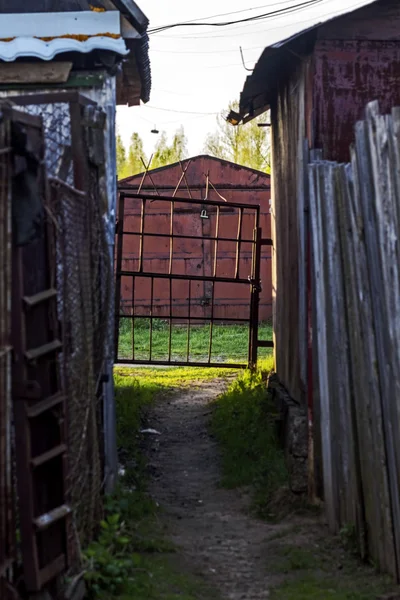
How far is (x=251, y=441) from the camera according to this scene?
25.2 ft

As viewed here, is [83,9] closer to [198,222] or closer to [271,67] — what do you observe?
[271,67]

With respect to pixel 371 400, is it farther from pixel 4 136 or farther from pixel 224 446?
pixel 224 446

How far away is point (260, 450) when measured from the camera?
7395 mm

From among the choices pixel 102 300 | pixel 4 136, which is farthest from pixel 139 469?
pixel 4 136

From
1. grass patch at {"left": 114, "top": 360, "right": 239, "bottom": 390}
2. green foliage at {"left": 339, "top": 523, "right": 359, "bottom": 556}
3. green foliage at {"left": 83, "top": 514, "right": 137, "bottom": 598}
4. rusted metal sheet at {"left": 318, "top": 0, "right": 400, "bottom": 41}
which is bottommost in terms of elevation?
grass patch at {"left": 114, "top": 360, "right": 239, "bottom": 390}

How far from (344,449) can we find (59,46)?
348 centimetres

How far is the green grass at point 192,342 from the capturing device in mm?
14258

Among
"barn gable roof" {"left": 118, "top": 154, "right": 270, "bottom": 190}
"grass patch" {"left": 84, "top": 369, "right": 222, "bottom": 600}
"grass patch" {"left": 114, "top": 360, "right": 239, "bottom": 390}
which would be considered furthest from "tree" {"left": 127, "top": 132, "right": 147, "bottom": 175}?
"grass patch" {"left": 84, "top": 369, "right": 222, "bottom": 600}

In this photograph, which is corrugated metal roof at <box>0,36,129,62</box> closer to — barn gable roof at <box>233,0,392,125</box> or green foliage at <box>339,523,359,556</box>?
barn gable roof at <box>233,0,392,125</box>

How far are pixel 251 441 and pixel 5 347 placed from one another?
4.86 meters

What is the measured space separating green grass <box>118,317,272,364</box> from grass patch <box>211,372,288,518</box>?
3634mm

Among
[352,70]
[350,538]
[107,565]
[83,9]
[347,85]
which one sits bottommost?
[350,538]

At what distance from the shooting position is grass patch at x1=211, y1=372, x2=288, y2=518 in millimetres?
6594

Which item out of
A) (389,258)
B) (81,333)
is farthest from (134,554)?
(389,258)
